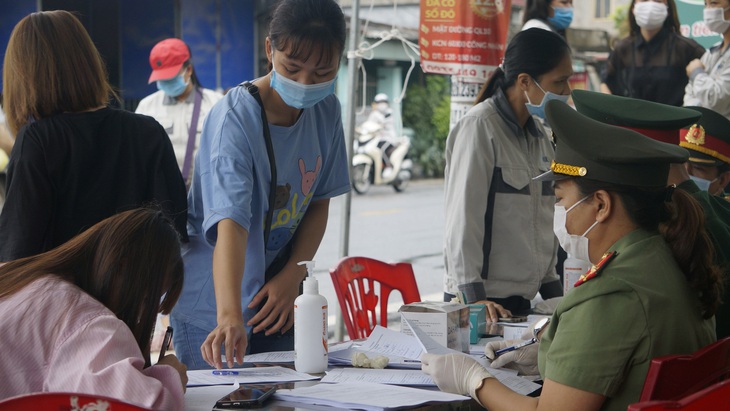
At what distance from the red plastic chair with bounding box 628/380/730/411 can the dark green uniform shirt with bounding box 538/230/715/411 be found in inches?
10.1

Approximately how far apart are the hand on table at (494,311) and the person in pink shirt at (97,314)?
1225 millimetres

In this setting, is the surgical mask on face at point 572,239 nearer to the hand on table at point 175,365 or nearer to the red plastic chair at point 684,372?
the red plastic chair at point 684,372

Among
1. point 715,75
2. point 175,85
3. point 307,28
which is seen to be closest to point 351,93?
point 175,85

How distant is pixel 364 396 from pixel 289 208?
781mm

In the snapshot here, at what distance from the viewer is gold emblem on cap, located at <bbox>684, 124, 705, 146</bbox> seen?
3.15 m

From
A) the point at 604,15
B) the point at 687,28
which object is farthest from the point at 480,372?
the point at 604,15

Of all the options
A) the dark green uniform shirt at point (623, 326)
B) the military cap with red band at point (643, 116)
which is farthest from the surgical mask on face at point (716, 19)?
the dark green uniform shirt at point (623, 326)

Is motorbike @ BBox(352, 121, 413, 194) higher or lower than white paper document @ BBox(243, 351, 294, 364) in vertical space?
lower

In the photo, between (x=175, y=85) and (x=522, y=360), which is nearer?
(x=522, y=360)

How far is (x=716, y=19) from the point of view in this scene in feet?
15.4

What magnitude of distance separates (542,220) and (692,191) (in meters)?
0.79

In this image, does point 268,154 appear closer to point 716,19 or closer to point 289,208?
point 289,208

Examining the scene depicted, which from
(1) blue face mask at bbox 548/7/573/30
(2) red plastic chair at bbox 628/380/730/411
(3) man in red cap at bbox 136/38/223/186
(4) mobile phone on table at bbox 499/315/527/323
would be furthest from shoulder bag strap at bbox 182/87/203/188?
(2) red plastic chair at bbox 628/380/730/411

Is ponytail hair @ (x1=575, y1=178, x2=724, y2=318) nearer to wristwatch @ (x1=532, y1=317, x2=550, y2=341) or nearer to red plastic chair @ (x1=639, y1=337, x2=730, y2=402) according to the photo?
red plastic chair @ (x1=639, y1=337, x2=730, y2=402)
